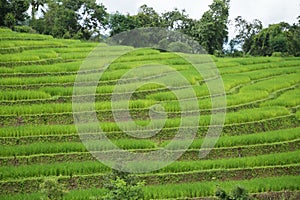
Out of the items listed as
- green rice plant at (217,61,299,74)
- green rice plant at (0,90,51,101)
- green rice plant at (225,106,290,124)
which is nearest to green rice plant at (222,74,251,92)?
green rice plant at (217,61,299,74)

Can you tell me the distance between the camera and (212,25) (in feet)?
98.6

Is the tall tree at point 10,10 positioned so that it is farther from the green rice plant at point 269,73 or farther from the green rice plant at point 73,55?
the green rice plant at point 269,73

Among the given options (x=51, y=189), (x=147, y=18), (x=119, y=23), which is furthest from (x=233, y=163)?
(x=147, y=18)

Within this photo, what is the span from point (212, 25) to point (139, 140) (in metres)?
19.1

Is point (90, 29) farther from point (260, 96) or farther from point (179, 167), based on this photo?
point (179, 167)

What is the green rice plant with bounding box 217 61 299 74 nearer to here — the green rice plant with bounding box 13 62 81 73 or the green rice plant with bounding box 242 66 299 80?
the green rice plant with bounding box 242 66 299 80

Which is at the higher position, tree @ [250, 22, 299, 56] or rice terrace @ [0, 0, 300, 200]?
tree @ [250, 22, 299, 56]

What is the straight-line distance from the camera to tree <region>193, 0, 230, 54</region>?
30.3 metres

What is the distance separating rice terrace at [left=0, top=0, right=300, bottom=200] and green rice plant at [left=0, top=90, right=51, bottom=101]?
0.03 metres

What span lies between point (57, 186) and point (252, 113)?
723cm

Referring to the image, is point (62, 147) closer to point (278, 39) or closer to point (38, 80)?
point (38, 80)

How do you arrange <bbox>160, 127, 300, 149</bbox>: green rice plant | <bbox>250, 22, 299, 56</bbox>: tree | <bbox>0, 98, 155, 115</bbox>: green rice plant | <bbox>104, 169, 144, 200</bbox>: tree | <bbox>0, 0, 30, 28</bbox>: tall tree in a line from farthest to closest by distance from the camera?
<bbox>250, 22, 299, 56</bbox>: tree, <bbox>0, 0, 30, 28</bbox>: tall tree, <bbox>0, 98, 155, 115</bbox>: green rice plant, <bbox>160, 127, 300, 149</bbox>: green rice plant, <bbox>104, 169, 144, 200</bbox>: tree

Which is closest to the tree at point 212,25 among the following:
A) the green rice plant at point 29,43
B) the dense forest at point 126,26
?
the dense forest at point 126,26

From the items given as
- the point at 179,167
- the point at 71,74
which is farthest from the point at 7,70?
the point at 179,167
